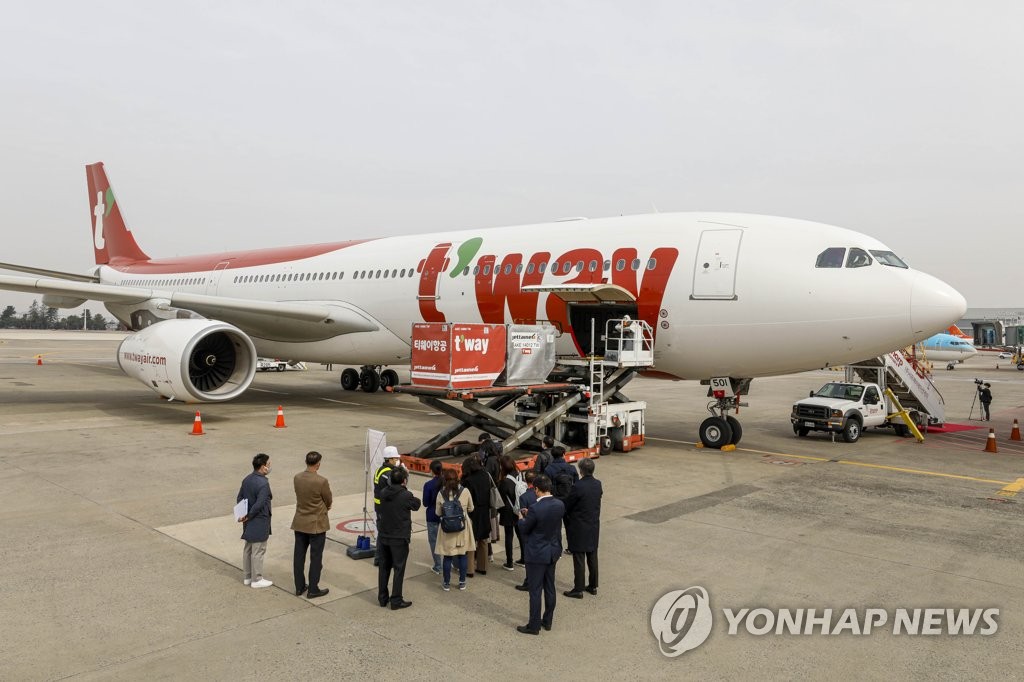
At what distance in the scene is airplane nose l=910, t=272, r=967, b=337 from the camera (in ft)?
40.9

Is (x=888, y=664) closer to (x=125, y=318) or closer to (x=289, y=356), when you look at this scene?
(x=289, y=356)

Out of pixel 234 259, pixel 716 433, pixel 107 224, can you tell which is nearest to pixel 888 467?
pixel 716 433

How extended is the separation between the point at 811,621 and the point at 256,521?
4934mm

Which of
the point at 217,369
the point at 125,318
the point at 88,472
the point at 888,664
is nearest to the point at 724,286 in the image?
the point at 888,664

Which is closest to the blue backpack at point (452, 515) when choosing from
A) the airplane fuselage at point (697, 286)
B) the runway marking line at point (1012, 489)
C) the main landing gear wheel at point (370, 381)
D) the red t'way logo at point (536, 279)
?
the airplane fuselage at point (697, 286)

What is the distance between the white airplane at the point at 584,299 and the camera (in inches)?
512

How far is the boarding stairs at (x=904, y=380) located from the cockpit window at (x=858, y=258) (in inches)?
229

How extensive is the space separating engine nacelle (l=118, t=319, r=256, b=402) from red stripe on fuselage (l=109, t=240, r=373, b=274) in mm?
5192

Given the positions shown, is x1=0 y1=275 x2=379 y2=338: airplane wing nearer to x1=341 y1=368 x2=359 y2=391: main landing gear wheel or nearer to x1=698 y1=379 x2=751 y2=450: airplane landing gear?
x1=341 y1=368 x2=359 y2=391: main landing gear wheel

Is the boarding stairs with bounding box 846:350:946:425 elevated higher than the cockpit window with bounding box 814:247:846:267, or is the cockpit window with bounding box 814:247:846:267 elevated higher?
the cockpit window with bounding box 814:247:846:267

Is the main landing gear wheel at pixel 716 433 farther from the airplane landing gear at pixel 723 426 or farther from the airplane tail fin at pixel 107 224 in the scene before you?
the airplane tail fin at pixel 107 224

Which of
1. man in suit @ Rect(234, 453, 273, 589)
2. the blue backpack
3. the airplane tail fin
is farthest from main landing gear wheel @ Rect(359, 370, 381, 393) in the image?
the blue backpack

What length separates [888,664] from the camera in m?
5.36

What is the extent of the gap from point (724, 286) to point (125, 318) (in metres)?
18.4
